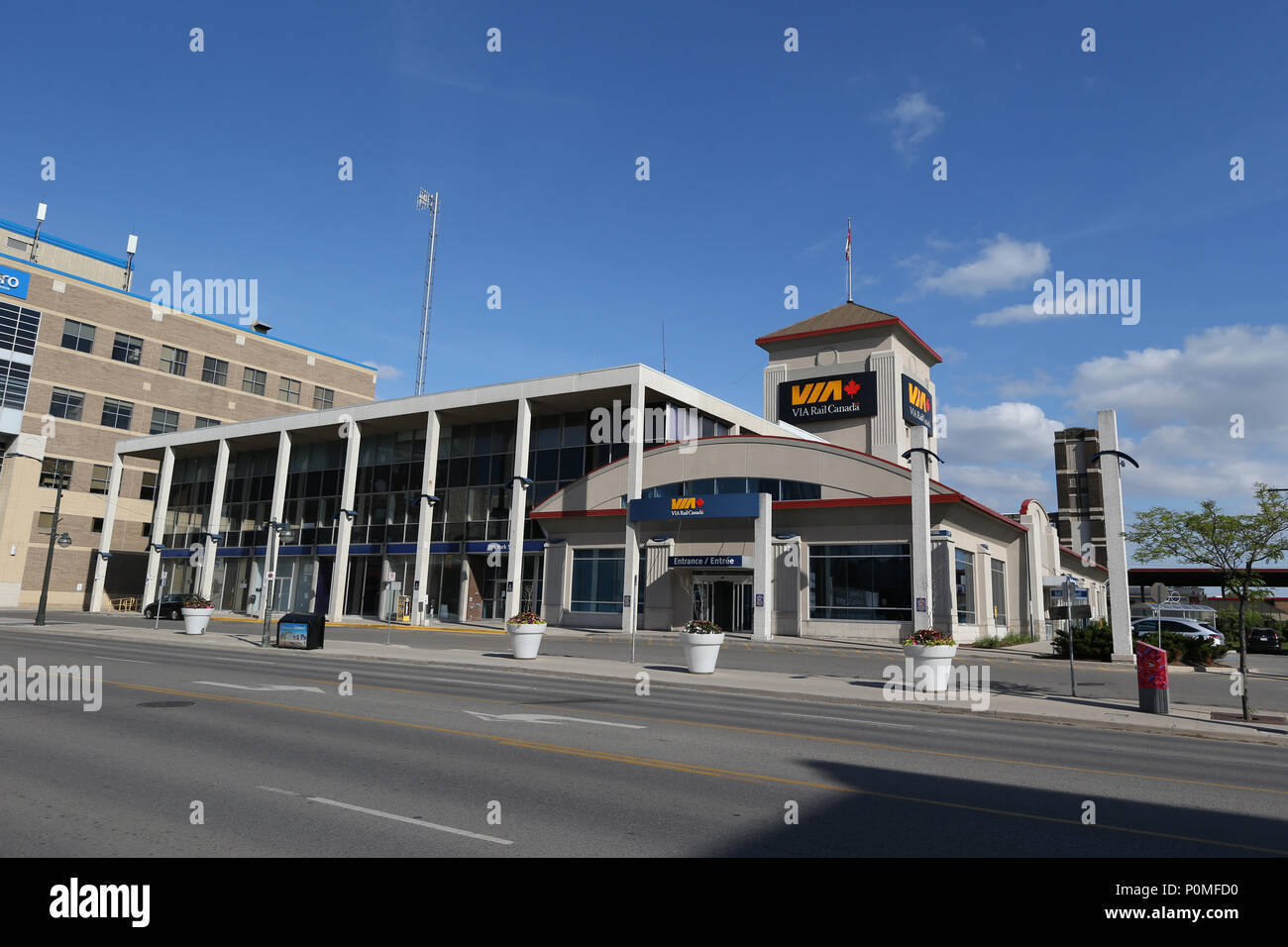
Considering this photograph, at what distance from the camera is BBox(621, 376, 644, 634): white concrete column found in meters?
40.7

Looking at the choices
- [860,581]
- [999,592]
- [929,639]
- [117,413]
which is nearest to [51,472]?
[117,413]

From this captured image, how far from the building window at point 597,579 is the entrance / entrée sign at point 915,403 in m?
22.6

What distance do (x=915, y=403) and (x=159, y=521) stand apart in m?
59.0

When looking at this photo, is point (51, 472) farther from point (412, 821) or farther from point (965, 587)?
point (412, 821)

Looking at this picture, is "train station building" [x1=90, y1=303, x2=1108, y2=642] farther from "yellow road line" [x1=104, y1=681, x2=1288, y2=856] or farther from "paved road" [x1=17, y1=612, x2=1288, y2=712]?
"yellow road line" [x1=104, y1=681, x2=1288, y2=856]

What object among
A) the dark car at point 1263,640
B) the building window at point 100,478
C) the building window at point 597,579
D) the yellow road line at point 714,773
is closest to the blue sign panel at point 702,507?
the building window at point 597,579

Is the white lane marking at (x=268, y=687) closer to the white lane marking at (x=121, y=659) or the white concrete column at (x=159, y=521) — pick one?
the white lane marking at (x=121, y=659)

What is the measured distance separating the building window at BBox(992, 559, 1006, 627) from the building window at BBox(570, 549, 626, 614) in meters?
19.4

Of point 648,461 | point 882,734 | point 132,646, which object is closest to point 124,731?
point 882,734

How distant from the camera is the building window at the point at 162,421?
6719 centimetres

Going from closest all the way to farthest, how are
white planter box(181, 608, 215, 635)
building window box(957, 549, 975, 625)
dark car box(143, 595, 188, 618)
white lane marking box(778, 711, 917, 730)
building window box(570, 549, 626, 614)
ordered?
white lane marking box(778, 711, 917, 730), white planter box(181, 608, 215, 635), building window box(957, 549, 975, 625), building window box(570, 549, 626, 614), dark car box(143, 595, 188, 618)

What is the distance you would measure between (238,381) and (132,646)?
51.7 m

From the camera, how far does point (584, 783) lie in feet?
26.7

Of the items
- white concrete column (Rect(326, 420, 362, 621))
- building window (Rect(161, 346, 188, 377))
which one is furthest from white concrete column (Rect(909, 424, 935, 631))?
building window (Rect(161, 346, 188, 377))
